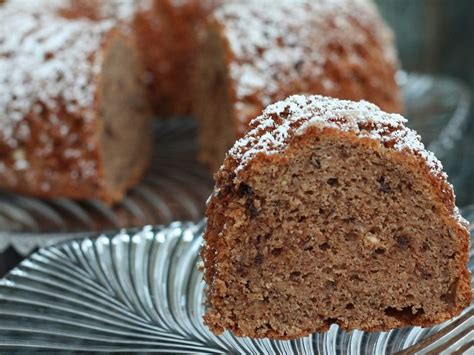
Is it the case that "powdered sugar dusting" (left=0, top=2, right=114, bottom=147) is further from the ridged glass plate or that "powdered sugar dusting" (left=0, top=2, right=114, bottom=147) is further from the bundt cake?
the ridged glass plate

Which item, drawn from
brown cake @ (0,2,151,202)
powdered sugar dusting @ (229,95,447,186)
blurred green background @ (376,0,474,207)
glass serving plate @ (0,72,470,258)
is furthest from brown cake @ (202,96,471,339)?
blurred green background @ (376,0,474,207)

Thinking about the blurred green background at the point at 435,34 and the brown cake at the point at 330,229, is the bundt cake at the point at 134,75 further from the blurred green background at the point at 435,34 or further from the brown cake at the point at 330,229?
the blurred green background at the point at 435,34

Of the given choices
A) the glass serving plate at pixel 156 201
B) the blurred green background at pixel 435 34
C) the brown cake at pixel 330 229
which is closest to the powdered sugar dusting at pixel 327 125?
the brown cake at pixel 330 229

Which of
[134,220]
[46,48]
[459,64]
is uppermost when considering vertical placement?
[459,64]

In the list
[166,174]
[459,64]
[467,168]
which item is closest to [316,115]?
[166,174]

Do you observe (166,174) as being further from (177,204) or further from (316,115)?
(316,115)

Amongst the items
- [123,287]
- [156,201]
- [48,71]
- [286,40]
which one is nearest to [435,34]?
[286,40]

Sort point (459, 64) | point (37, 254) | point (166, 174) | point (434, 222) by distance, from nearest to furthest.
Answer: point (434, 222)
point (37, 254)
point (166, 174)
point (459, 64)
